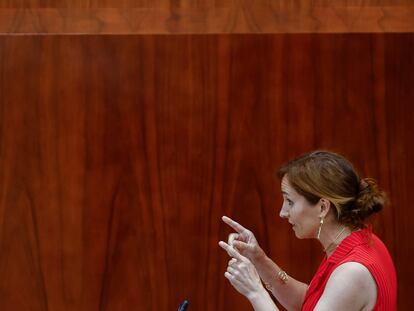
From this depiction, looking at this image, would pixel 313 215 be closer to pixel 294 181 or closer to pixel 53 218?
pixel 294 181

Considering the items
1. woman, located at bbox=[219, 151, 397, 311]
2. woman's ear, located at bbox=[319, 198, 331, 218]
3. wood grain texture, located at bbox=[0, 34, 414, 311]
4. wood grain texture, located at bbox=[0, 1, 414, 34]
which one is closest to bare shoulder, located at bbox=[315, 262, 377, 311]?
woman, located at bbox=[219, 151, 397, 311]

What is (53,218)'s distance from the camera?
1.57 meters

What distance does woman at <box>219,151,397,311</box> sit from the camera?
1072mm

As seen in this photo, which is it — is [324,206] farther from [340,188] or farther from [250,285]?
[250,285]

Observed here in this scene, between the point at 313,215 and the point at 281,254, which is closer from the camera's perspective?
the point at 313,215

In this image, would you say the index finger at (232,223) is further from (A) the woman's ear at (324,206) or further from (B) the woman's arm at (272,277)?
(A) the woman's ear at (324,206)

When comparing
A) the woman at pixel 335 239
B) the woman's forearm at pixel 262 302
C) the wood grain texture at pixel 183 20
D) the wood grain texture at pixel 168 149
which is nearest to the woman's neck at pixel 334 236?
the woman at pixel 335 239

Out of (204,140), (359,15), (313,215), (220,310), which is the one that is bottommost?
(220,310)

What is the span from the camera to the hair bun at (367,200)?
3.75ft

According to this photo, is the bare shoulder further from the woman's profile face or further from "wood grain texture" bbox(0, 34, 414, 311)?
"wood grain texture" bbox(0, 34, 414, 311)

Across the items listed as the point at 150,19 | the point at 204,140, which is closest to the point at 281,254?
the point at 204,140

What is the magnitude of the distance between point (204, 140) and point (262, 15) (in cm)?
27

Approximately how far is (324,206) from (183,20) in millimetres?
568

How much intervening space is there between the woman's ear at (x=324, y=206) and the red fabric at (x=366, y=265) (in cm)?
5
